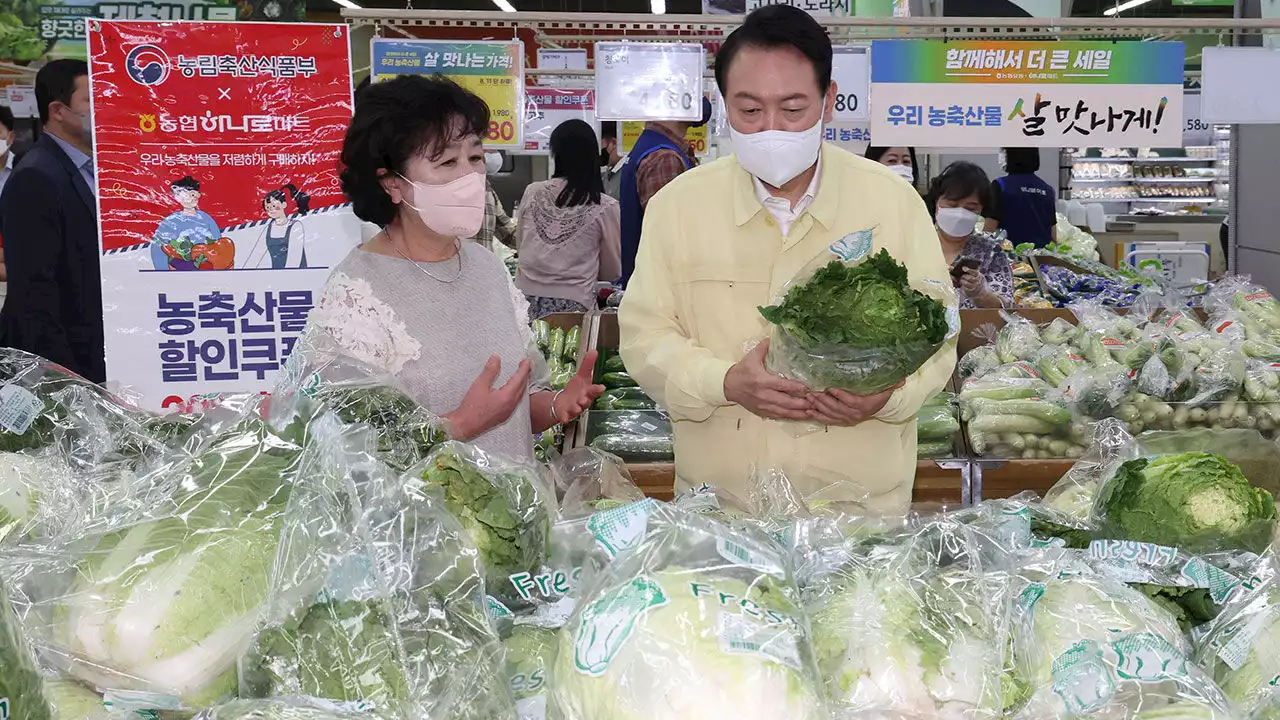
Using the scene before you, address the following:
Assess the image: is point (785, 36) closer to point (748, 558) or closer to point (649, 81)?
point (748, 558)

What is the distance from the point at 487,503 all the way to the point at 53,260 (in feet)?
12.5

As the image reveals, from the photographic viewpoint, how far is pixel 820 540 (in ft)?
4.99

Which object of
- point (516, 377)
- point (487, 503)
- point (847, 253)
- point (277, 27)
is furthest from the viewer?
point (277, 27)

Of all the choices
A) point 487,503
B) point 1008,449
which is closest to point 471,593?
point 487,503

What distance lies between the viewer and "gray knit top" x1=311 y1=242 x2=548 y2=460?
2.62 m

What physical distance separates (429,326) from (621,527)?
1493 mm

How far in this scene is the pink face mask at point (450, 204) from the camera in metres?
2.70

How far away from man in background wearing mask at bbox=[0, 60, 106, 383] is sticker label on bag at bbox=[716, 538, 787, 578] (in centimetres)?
403

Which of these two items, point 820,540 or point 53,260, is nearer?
point 820,540

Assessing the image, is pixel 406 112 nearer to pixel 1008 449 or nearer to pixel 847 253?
pixel 847 253

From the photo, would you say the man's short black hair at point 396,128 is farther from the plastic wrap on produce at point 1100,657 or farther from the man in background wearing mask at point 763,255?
the plastic wrap on produce at point 1100,657

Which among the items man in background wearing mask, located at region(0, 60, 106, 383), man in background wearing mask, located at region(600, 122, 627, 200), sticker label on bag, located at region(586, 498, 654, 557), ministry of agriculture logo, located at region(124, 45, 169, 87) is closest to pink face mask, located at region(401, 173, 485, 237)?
ministry of agriculture logo, located at region(124, 45, 169, 87)

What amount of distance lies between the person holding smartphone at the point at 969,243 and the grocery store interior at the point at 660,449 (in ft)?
0.08

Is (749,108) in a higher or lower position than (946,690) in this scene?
higher
